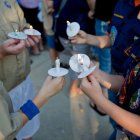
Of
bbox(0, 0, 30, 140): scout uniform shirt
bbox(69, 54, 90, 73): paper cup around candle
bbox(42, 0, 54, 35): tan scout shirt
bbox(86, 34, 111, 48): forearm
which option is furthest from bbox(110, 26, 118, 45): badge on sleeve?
bbox(42, 0, 54, 35): tan scout shirt

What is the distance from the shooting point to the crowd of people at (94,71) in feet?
4.54

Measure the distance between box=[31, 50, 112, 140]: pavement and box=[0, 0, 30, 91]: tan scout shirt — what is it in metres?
0.91

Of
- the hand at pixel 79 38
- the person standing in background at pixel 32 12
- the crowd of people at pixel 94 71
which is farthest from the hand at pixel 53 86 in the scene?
the person standing in background at pixel 32 12

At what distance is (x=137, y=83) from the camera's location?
1.38 m

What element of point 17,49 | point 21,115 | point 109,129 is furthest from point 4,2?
point 109,129

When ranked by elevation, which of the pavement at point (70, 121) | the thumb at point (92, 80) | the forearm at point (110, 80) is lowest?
the pavement at point (70, 121)

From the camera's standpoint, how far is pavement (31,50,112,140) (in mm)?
2648

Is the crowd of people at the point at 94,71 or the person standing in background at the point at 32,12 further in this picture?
the person standing in background at the point at 32,12

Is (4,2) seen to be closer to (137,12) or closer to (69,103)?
(137,12)

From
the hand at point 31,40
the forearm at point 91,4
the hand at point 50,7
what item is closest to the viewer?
the hand at point 31,40

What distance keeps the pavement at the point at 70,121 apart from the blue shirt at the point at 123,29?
94 centimetres

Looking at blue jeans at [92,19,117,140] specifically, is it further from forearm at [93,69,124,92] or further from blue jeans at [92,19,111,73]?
forearm at [93,69,124,92]

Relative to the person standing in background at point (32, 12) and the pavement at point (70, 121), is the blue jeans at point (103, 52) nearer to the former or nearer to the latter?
the pavement at point (70, 121)

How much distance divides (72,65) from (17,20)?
0.58 metres
